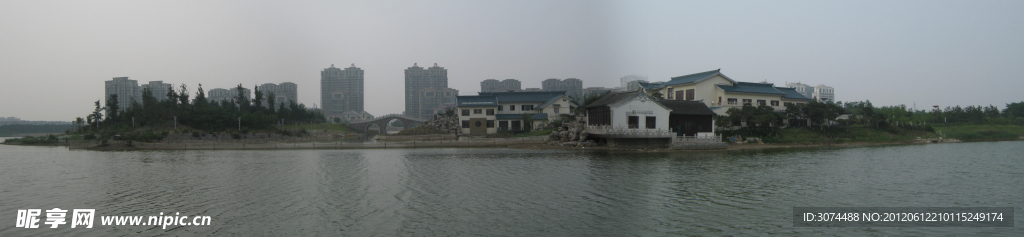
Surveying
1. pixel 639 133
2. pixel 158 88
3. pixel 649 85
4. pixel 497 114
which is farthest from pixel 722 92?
pixel 158 88

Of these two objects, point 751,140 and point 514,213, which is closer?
point 514,213

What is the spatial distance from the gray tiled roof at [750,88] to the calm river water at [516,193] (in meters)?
19.4

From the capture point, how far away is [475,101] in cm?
5722

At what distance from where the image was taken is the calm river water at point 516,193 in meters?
11.2

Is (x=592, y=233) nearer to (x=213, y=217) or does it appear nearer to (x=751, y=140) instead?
(x=213, y=217)

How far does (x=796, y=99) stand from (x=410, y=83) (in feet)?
382

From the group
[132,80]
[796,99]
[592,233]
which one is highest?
[132,80]

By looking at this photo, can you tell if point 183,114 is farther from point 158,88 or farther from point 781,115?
point 158,88

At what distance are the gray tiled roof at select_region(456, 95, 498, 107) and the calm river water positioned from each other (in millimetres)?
30024

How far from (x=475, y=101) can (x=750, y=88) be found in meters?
27.8

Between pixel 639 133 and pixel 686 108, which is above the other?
pixel 686 108

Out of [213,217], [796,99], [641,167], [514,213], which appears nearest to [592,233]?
[514,213]

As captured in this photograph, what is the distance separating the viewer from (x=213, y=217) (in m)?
12.5

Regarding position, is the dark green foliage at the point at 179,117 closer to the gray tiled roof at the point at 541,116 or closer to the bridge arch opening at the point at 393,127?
the bridge arch opening at the point at 393,127
